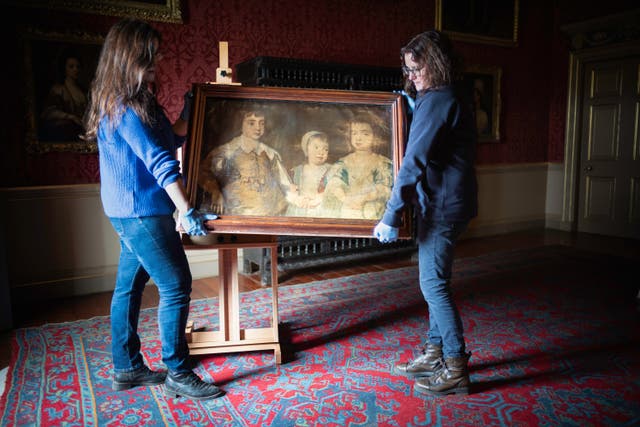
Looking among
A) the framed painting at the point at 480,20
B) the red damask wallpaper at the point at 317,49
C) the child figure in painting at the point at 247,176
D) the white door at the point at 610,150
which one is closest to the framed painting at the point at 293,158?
the child figure in painting at the point at 247,176

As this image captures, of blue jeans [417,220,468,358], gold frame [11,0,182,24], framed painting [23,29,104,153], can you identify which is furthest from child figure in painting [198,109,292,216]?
gold frame [11,0,182,24]

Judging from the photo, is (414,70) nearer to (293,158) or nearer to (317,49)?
(293,158)

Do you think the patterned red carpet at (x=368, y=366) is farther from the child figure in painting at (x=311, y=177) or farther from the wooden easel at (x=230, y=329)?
the child figure in painting at (x=311, y=177)

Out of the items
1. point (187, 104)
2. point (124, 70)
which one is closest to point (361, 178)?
point (187, 104)

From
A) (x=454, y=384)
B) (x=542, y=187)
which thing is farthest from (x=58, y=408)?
(x=542, y=187)

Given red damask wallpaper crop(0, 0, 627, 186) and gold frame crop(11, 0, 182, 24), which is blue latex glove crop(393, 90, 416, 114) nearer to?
red damask wallpaper crop(0, 0, 627, 186)

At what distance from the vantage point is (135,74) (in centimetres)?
229

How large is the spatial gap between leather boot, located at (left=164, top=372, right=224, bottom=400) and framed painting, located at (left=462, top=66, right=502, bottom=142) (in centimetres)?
569

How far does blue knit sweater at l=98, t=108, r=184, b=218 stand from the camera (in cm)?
228

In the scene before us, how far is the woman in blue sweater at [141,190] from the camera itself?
2.28 meters

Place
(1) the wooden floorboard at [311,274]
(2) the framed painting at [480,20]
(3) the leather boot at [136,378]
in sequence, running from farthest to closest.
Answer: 1. (2) the framed painting at [480,20]
2. (1) the wooden floorboard at [311,274]
3. (3) the leather boot at [136,378]

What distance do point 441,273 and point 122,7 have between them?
3832 mm

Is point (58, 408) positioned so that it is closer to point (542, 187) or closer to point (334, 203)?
point (334, 203)

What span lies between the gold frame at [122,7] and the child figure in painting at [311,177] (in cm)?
277
